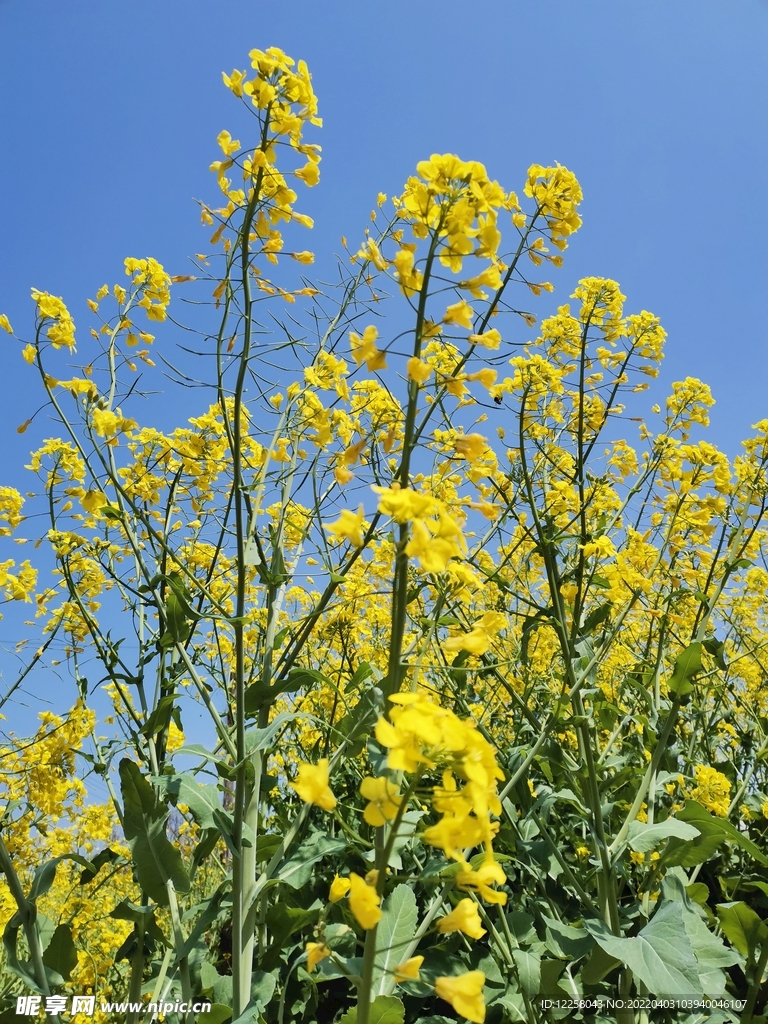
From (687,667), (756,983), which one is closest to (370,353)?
(687,667)

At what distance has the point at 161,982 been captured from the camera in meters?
2.37

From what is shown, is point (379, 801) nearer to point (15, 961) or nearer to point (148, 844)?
point (148, 844)

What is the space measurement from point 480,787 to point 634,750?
2.97m

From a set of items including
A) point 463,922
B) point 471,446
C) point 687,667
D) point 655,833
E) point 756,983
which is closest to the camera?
point 463,922

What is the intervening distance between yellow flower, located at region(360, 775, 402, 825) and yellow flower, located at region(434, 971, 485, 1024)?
0.89ft

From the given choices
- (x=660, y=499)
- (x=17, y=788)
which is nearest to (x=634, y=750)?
(x=660, y=499)

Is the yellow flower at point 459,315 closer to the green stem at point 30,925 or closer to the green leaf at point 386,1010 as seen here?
the green leaf at point 386,1010

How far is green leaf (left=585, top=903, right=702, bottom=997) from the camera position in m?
2.00

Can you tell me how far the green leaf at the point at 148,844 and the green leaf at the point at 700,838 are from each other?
1863mm

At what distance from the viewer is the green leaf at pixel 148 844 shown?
2209 mm

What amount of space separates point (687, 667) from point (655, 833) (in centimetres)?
63

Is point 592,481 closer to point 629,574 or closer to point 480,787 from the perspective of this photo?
point 629,574

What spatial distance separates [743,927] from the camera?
8.91 feet

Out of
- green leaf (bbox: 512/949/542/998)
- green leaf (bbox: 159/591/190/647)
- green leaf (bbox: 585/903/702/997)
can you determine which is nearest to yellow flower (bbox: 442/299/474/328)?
green leaf (bbox: 159/591/190/647)
